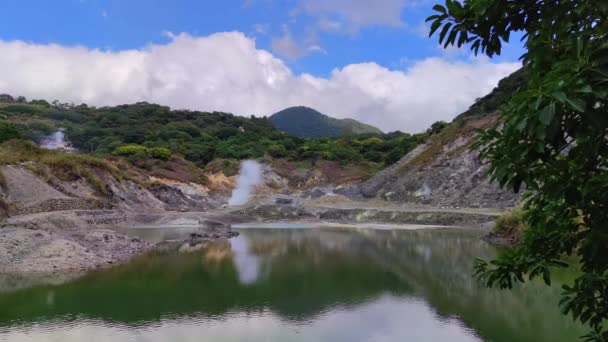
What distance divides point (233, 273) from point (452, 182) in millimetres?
39466

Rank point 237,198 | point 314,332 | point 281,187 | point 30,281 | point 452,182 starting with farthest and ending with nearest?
point 281,187 < point 237,198 < point 452,182 < point 30,281 < point 314,332

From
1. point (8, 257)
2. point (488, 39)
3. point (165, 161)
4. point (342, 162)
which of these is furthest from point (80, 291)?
point (342, 162)

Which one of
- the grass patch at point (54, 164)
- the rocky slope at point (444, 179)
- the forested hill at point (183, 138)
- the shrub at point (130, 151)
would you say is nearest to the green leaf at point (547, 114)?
the grass patch at point (54, 164)

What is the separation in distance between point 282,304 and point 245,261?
917cm

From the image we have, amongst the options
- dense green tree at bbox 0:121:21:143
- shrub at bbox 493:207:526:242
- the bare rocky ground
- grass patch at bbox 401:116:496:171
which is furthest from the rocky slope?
dense green tree at bbox 0:121:21:143

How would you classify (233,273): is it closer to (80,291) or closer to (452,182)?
(80,291)

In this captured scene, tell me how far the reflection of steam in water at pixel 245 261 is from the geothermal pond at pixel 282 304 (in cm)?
9

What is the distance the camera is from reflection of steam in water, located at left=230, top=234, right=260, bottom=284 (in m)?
20.1

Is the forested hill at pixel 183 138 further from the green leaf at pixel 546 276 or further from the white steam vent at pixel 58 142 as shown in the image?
the green leaf at pixel 546 276

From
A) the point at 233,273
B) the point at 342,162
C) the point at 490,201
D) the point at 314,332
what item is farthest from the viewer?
the point at 342,162

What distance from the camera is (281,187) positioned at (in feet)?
271

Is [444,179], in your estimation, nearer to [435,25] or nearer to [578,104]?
[435,25]

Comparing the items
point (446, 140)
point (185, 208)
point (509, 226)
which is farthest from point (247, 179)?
point (509, 226)

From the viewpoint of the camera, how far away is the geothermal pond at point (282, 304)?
12508mm
